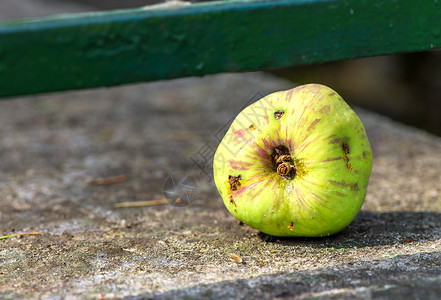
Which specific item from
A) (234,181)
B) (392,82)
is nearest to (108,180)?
(234,181)

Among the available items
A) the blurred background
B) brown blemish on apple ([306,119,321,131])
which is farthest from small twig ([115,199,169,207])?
the blurred background

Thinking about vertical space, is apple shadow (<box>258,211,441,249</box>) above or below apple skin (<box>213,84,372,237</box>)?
below

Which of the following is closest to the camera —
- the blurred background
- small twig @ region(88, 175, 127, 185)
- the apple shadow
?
the apple shadow

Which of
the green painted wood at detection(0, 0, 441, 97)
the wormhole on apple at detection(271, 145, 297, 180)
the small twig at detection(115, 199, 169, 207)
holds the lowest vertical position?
the small twig at detection(115, 199, 169, 207)

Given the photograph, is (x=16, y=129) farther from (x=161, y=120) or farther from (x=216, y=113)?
(x=216, y=113)

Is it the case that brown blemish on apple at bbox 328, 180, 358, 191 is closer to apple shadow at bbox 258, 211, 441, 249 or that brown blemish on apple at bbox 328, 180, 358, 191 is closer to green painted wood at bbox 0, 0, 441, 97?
apple shadow at bbox 258, 211, 441, 249

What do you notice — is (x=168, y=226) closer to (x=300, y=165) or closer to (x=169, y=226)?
(x=169, y=226)

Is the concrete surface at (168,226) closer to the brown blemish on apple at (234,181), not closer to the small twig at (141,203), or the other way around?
the small twig at (141,203)
